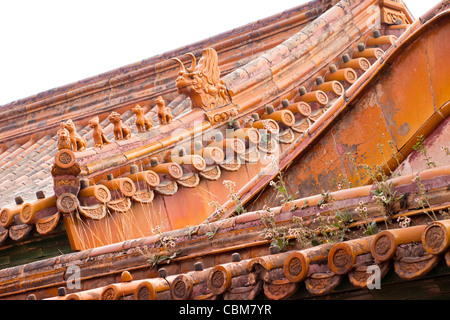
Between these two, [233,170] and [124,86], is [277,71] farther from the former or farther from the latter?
[124,86]

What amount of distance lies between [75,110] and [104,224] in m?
5.97

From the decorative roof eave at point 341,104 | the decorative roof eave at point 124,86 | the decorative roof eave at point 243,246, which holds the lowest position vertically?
the decorative roof eave at point 243,246

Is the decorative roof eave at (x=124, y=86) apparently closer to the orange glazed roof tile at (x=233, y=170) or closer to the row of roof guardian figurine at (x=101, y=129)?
the orange glazed roof tile at (x=233, y=170)

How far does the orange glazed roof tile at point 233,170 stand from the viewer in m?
4.13

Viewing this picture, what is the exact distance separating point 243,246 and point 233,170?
10.2 feet

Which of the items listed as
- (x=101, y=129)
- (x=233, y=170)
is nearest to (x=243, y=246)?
(x=233, y=170)

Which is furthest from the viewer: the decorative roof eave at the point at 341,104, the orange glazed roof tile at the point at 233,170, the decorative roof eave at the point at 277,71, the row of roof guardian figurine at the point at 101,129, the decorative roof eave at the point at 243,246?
the decorative roof eave at the point at 277,71

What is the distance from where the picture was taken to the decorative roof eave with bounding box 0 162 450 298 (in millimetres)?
3885

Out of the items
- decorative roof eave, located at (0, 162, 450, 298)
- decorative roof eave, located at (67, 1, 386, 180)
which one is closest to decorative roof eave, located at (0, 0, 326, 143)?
decorative roof eave, located at (67, 1, 386, 180)

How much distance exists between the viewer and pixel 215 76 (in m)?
8.92

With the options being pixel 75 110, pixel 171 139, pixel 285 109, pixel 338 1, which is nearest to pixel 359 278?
pixel 171 139

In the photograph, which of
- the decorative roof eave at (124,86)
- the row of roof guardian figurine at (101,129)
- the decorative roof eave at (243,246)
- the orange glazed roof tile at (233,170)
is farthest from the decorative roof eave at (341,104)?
the decorative roof eave at (124,86)
